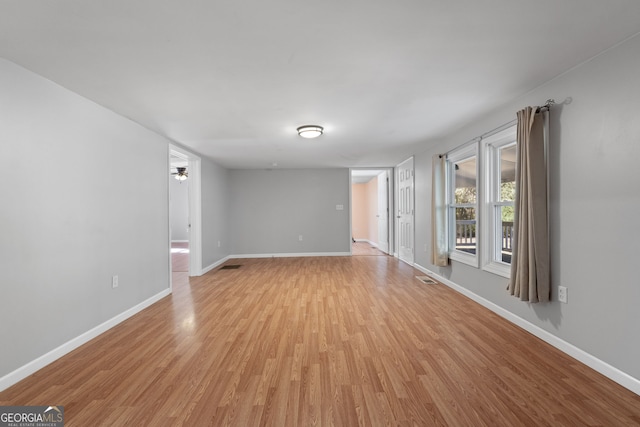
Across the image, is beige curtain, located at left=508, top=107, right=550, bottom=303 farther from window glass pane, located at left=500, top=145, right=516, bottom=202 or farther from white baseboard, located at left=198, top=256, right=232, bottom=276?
white baseboard, located at left=198, top=256, right=232, bottom=276

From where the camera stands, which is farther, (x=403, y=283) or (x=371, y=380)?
(x=403, y=283)

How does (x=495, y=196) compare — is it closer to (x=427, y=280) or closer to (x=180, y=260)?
(x=427, y=280)

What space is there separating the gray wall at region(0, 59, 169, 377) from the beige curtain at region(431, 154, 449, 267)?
13.6ft

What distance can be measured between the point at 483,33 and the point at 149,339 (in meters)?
3.57

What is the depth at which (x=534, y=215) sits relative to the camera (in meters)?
2.42

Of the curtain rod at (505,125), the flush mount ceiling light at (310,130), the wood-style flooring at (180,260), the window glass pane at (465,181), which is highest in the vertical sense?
the flush mount ceiling light at (310,130)

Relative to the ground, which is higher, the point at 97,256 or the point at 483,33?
the point at 483,33

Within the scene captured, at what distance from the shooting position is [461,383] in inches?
73.7

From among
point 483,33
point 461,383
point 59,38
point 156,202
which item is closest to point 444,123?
point 483,33

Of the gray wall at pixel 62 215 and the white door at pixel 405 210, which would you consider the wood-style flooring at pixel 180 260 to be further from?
the white door at pixel 405 210

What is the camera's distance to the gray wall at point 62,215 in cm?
196

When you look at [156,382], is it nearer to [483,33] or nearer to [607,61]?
[483,33]

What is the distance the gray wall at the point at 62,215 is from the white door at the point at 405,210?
4819mm

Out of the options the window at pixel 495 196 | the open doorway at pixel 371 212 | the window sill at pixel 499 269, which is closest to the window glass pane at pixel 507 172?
the window at pixel 495 196
